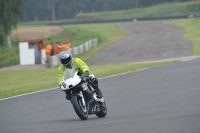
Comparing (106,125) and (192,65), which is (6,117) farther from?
(192,65)

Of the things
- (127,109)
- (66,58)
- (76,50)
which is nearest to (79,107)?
(66,58)

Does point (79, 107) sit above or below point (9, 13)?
above

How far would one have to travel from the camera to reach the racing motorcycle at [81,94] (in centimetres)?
1078

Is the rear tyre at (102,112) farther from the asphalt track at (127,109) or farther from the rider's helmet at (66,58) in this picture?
the rider's helmet at (66,58)

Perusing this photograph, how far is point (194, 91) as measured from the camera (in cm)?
1530

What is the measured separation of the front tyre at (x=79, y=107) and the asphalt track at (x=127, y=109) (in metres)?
0.14

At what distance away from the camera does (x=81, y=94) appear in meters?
11.0

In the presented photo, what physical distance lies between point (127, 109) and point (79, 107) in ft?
7.15

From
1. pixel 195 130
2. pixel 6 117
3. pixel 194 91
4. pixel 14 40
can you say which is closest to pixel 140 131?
pixel 195 130

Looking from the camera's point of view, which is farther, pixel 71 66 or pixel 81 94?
pixel 71 66

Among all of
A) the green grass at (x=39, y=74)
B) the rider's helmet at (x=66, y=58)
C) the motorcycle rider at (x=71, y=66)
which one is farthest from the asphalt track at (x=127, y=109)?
the green grass at (x=39, y=74)

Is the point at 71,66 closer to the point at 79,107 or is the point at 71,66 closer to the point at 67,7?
the point at 79,107

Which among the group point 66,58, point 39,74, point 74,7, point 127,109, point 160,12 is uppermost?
point 66,58

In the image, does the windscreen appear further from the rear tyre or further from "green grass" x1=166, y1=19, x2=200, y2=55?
"green grass" x1=166, y1=19, x2=200, y2=55
